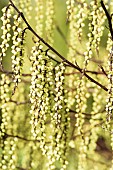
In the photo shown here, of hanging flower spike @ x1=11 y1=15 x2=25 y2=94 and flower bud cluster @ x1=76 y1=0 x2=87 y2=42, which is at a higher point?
flower bud cluster @ x1=76 y1=0 x2=87 y2=42

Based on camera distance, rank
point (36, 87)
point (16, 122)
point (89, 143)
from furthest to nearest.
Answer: point (16, 122)
point (89, 143)
point (36, 87)

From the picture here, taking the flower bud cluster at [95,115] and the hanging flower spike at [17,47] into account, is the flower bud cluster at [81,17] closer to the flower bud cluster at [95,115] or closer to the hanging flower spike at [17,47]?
the hanging flower spike at [17,47]

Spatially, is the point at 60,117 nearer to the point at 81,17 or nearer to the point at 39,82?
the point at 39,82

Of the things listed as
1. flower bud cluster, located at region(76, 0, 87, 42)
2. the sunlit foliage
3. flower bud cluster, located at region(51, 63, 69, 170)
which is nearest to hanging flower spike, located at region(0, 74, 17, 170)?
the sunlit foliage

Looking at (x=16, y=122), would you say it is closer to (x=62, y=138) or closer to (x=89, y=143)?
(x=89, y=143)

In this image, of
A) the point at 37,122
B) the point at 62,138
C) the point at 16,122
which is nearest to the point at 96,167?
the point at 16,122

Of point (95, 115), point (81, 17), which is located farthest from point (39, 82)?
point (95, 115)

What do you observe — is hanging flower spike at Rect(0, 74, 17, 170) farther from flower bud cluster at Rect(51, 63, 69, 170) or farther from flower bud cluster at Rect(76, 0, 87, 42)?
flower bud cluster at Rect(76, 0, 87, 42)

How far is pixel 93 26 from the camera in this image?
7.81ft

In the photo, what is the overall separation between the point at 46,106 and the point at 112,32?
0.43 metres

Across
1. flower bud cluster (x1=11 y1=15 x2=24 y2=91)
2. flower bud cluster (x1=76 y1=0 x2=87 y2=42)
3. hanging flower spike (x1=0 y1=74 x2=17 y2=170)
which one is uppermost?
flower bud cluster (x1=76 y1=0 x2=87 y2=42)

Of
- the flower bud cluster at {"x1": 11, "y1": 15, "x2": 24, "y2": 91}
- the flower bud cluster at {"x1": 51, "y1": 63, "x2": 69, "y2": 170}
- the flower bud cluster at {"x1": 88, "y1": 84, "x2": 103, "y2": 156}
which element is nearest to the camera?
the flower bud cluster at {"x1": 11, "y1": 15, "x2": 24, "y2": 91}

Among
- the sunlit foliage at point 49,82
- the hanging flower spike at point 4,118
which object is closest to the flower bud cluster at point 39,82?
the sunlit foliage at point 49,82

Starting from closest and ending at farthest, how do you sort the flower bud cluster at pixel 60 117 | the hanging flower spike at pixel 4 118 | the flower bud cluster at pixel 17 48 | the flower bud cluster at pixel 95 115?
the flower bud cluster at pixel 17 48 → the flower bud cluster at pixel 60 117 → the hanging flower spike at pixel 4 118 → the flower bud cluster at pixel 95 115
